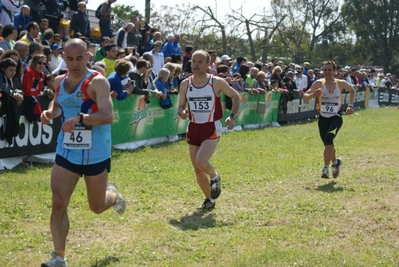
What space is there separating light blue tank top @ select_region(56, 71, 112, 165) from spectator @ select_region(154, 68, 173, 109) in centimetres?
936

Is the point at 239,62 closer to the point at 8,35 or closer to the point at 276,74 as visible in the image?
the point at 276,74

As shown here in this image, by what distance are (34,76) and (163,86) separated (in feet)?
15.6

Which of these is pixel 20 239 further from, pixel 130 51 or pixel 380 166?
pixel 130 51

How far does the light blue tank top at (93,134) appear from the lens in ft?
18.7

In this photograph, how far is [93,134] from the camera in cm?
582

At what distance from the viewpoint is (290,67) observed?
25.7 meters

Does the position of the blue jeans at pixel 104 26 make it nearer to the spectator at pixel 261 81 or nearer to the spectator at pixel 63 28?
the spectator at pixel 63 28

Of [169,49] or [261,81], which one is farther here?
[261,81]

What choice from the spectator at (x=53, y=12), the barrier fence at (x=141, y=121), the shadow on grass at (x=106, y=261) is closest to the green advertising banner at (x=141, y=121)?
the barrier fence at (x=141, y=121)

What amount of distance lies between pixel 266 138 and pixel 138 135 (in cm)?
452

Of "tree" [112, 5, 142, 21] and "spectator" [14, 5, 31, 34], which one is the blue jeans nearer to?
"spectator" [14, 5, 31, 34]

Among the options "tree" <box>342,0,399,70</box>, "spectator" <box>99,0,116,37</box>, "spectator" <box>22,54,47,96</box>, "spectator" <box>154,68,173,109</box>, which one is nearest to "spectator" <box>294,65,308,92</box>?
"spectator" <box>99,0,116,37</box>

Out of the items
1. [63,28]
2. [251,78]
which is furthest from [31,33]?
[251,78]

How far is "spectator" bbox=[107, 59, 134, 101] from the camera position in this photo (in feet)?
41.9
